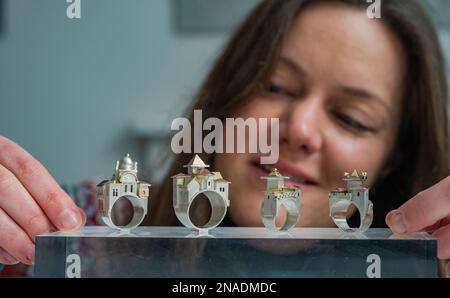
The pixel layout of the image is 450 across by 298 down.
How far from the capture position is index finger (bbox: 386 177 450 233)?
0.65m

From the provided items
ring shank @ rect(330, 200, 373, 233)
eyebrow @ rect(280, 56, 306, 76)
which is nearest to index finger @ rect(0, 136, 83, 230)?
ring shank @ rect(330, 200, 373, 233)

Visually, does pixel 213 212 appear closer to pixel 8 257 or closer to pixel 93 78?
pixel 8 257

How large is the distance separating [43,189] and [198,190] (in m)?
0.16

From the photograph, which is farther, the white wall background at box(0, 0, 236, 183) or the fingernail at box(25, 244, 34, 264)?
the white wall background at box(0, 0, 236, 183)

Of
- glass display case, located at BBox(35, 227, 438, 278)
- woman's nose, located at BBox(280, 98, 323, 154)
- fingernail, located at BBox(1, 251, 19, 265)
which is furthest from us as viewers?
woman's nose, located at BBox(280, 98, 323, 154)

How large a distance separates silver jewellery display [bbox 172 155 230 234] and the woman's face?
0.26m

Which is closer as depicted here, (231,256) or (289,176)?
(231,256)

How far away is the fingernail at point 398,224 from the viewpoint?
2.16 feet

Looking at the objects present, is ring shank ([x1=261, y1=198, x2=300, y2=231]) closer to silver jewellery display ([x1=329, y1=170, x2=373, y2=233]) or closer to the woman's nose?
silver jewellery display ([x1=329, y1=170, x2=373, y2=233])

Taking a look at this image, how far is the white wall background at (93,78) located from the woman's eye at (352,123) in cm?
22

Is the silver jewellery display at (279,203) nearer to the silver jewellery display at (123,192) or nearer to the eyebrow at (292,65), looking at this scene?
the silver jewellery display at (123,192)

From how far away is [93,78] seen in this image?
3.35 feet

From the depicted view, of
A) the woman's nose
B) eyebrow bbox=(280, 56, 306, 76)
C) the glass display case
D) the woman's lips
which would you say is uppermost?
eyebrow bbox=(280, 56, 306, 76)

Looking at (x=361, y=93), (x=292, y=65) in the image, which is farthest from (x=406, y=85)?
(x=292, y=65)
